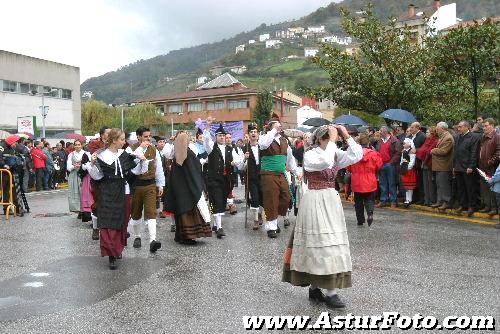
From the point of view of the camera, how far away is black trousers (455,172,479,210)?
41.8 feet

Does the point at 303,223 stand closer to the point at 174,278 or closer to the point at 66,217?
the point at 174,278

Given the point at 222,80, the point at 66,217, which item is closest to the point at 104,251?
the point at 66,217

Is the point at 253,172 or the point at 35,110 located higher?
the point at 35,110

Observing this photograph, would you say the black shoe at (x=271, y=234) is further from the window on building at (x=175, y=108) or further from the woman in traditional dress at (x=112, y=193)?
the window on building at (x=175, y=108)

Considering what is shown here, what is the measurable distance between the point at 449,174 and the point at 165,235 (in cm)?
652

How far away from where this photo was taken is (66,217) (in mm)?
14305

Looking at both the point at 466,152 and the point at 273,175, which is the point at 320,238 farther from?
the point at 466,152

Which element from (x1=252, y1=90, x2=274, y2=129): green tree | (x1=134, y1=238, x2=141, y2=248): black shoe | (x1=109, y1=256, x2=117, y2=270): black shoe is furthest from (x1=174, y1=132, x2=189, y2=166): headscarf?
(x1=252, y1=90, x2=274, y2=129): green tree

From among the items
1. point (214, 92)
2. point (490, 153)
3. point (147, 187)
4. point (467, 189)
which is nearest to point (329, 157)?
point (147, 187)

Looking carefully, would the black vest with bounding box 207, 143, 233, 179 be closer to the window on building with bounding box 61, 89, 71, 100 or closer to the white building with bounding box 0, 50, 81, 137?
the white building with bounding box 0, 50, 81, 137

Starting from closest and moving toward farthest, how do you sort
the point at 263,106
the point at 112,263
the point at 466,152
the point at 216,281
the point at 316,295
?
the point at 316,295 < the point at 216,281 < the point at 112,263 < the point at 466,152 < the point at 263,106

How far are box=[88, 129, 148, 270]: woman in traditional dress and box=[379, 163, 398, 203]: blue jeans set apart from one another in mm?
8193

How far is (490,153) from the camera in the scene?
1202cm

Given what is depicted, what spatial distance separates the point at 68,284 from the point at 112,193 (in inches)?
61.7
